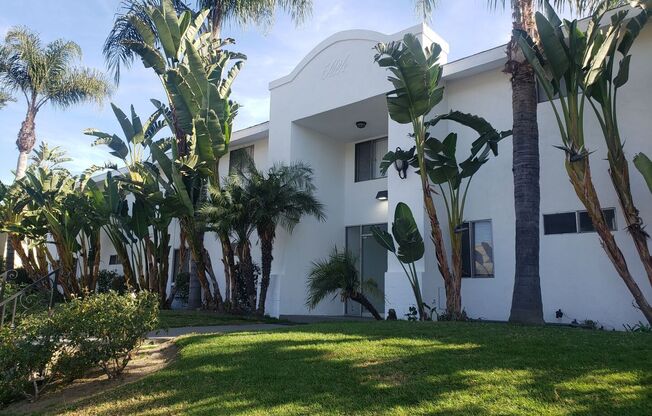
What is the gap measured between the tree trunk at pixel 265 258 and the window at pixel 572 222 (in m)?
6.71

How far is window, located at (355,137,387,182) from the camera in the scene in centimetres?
1631

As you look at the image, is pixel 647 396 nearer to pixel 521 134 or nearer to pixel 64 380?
pixel 521 134

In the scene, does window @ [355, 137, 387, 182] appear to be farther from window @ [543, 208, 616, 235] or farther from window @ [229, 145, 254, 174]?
window @ [543, 208, 616, 235]

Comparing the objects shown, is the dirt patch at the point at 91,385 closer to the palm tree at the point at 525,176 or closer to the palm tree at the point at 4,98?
the palm tree at the point at 525,176

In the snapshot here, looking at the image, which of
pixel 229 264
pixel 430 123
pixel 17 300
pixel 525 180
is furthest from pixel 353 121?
pixel 17 300

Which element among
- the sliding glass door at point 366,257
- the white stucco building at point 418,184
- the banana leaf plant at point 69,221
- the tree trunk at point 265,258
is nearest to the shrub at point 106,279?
the banana leaf plant at point 69,221

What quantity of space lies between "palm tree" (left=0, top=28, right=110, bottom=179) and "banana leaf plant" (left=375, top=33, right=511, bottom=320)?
56.3 ft

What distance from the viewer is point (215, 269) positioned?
1788 cm

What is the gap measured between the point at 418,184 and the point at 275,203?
3.66 meters

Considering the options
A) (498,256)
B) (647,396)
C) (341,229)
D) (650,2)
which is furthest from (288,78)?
(647,396)

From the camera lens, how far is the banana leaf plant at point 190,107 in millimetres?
13414

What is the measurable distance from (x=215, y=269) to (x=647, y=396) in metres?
14.9

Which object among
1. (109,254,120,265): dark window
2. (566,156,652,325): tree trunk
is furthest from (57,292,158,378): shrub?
(109,254,120,265): dark window

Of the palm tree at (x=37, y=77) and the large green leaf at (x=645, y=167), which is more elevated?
the palm tree at (x=37, y=77)
